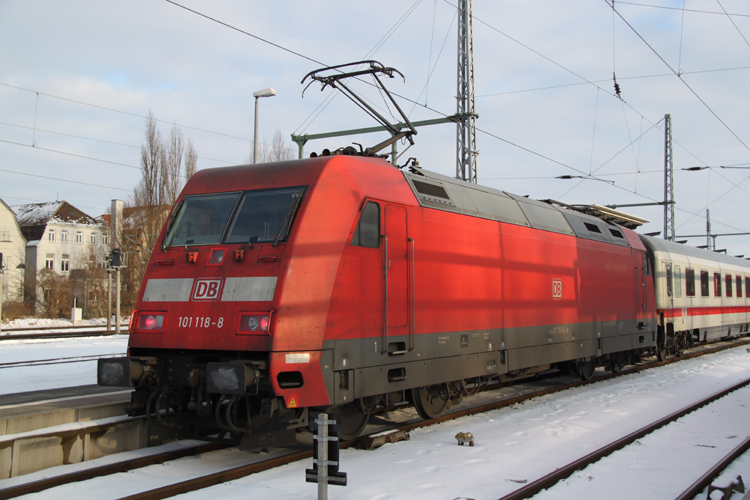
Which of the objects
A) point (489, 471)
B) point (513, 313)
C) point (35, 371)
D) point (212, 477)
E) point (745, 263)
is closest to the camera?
point (212, 477)

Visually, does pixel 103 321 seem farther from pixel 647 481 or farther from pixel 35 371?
pixel 647 481

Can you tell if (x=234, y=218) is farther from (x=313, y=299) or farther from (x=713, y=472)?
(x=713, y=472)

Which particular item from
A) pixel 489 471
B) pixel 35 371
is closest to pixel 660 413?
pixel 489 471

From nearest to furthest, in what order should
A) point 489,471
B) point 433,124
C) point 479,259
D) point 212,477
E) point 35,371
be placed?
point 212,477
point 489,471
point 479,259
point 35,371
point 433,124

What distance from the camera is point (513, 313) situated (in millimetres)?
10070

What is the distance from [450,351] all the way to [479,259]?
1612mm

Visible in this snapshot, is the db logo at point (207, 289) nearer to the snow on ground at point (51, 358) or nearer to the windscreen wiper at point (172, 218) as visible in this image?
the windscreen wiper at point (172, 218)

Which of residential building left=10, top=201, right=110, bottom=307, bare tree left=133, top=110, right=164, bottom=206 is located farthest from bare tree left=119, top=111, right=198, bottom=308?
residential building left=10, top=201, right=110, bottom=307

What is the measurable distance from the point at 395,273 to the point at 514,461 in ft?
8.63

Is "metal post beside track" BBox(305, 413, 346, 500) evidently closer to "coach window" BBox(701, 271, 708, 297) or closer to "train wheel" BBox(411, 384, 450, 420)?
"train wheel" BBox(411, 384, 450, 420)

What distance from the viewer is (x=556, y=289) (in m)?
11.4

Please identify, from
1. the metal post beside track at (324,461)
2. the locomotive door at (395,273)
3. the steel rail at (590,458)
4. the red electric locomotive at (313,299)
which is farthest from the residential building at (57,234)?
the metal post beside track at (324,461)

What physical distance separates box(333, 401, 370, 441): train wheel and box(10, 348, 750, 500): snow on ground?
0.21 meters

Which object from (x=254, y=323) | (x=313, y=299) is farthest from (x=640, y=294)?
(x=254, y=323)
